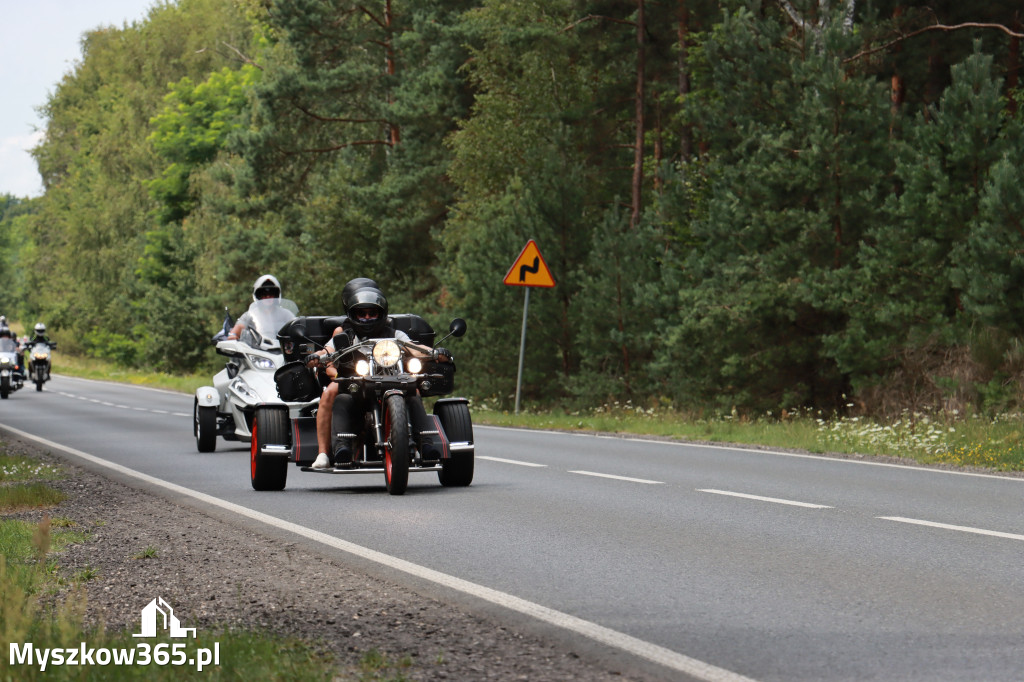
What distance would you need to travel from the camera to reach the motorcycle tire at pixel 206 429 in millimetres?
18781

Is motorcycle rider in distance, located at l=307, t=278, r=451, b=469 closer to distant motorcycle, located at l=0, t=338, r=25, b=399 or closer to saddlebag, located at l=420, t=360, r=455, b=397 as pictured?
saddlebag, located at l=420, t=360, r=455, b=397

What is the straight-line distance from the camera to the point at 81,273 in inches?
3465

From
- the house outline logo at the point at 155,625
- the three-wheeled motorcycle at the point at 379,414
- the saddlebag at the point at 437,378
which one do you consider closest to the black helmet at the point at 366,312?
the three-wheeled motorcycle at the point at 379,414

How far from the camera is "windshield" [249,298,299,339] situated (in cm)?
1764

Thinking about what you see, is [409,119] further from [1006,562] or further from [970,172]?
[1006,562]

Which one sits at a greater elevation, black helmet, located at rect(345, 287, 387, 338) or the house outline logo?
black helmet, located at rect(345, 287, 387, 338)

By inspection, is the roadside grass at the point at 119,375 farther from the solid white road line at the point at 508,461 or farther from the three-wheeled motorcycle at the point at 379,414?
the three-wheeled motorcycle at the point at 379,414

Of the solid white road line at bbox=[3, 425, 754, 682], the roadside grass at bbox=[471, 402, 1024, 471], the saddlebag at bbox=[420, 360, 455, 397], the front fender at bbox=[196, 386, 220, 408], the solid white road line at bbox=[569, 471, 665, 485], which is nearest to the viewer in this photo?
the solid white road line at bbox=[3, 425, 754, 682]

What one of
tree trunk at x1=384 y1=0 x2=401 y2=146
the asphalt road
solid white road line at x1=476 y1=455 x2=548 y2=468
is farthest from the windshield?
tree trunk at x1=384 y1=0 x2=401 y2=146

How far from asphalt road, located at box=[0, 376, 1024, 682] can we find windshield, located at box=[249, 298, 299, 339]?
5.43 feet

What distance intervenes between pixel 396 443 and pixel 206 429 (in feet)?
24.6

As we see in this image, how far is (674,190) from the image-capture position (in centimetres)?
3019

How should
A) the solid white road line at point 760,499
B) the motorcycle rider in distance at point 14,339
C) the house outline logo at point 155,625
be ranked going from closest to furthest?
the house outline logo at point 155,625 < the solid white road line at point 760,499 < the motorcycle rider in distance at point 14,339

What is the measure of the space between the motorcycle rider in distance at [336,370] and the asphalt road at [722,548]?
1.56ft
